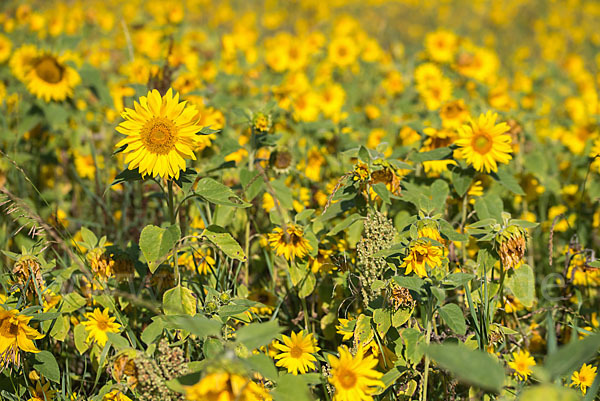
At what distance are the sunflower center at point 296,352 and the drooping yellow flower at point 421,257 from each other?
0.44 metres

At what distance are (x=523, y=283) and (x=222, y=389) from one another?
1.17 metres

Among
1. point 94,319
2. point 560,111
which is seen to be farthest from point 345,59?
point 94,319

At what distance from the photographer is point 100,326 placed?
1874mm

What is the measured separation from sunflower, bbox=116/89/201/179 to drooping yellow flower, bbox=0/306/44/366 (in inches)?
23.9

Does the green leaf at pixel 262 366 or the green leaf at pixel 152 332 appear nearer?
the green leaf at pixel 262 366

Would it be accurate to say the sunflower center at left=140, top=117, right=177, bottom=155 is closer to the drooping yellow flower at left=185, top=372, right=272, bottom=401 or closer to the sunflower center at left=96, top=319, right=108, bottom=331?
the sunflower center at left=96, top=319, right=108, bottom=331

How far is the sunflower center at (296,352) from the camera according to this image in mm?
1742

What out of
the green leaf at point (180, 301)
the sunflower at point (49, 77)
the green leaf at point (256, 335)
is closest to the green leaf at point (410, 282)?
the green leaf at point (256, 335)

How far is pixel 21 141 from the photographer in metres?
3.49

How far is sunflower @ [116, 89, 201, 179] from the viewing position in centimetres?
168

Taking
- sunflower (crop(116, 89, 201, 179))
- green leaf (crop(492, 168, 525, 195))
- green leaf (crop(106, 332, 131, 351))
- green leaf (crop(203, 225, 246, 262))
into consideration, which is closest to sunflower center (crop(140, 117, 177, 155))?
sunflower (crop(116, 89, 201, 179))

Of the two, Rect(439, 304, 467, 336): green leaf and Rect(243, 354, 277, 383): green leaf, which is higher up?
Rect(243, 354, 277, 383): green leaf

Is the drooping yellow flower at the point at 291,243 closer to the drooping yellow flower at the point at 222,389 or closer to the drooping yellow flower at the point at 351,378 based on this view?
the drooping yellow flower at the point at 351,378

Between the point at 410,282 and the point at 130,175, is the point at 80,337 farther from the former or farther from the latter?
the point at 410,282
